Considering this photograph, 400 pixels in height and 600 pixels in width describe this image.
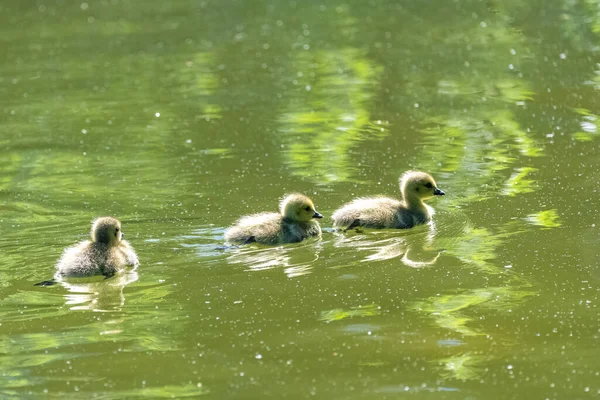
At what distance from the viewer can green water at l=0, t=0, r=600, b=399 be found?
468 cm

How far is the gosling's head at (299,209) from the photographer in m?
6.78

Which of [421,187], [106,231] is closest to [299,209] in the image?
[421,187]

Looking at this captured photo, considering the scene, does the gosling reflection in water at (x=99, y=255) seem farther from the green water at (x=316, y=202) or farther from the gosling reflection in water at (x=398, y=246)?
the gosling reflection in water at (x=398, y=246)

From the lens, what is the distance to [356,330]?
502 centimetres

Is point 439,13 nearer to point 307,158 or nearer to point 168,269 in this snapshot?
point 307,158

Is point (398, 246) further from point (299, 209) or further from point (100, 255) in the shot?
point (100, 255)

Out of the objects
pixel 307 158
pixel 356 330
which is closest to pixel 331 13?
→ pixel 307 158

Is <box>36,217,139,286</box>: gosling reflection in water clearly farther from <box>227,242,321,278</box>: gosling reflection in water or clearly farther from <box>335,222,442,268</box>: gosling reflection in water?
<box>335,222,442,268</box>: gosling reflection in water

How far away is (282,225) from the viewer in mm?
6742

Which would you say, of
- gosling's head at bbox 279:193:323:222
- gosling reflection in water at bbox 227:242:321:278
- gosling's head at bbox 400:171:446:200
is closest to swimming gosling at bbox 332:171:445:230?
gosling's head at bbox 400:171:446:200

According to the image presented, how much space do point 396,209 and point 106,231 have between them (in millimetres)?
1948

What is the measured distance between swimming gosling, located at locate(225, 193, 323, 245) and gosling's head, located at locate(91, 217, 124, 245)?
2.25ft

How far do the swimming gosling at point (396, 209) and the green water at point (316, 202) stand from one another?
9 centimetres

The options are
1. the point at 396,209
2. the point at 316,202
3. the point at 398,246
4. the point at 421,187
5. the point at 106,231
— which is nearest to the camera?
the point at 106,231
